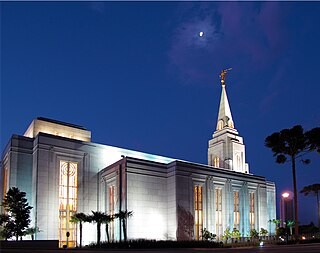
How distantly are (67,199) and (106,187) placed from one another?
5252 millimetres

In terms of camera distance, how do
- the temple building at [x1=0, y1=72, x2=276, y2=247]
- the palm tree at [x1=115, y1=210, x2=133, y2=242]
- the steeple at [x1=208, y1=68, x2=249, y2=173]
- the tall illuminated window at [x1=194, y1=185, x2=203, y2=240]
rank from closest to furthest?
1. the palm tree at [x1=115, y1=210, x2=133, y2=242]
2. the temple building at [x1=0, y1=72, x2=276, y2=247]
3. the tall illuminated window at [x1=194, y1=185, x2=203, y2=240]
4. the steeple at [x1=208, y1=68, x2=249, y2=173]

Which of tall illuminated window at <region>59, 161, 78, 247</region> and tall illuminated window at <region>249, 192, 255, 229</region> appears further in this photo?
tall illuminated window at <region>249, 192, 255, 229</region>

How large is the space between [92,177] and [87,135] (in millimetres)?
7454

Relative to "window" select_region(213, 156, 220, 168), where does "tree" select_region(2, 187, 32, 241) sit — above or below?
below

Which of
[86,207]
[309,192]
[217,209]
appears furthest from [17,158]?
[309,192]

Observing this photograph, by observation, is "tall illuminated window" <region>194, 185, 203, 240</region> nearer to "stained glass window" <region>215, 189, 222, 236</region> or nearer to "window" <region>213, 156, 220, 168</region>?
"stained glass window" <region>215, 189, 222, 236</region>

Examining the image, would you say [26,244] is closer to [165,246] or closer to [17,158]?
[165,246]

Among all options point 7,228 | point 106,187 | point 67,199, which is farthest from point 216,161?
point 7,228

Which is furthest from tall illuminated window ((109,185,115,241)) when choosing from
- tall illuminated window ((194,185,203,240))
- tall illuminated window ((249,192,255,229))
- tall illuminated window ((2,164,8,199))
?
tall illuminated window ((249,192,255,229))

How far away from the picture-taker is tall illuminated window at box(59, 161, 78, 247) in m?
47.9

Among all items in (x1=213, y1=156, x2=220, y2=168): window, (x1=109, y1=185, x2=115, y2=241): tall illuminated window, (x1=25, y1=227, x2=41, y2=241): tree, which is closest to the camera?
(x1=25, y1=227, x2=41, y2=241): tree

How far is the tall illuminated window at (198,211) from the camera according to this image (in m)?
51.6

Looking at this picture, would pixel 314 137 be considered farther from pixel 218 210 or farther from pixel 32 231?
pixel 32 231

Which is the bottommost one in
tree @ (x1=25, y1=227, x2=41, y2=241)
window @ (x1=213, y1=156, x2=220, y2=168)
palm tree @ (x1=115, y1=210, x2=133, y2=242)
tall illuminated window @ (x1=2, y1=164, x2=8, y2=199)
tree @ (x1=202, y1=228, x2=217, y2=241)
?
tree @ (x1=202, y1=228, x2=217, y2=241)
